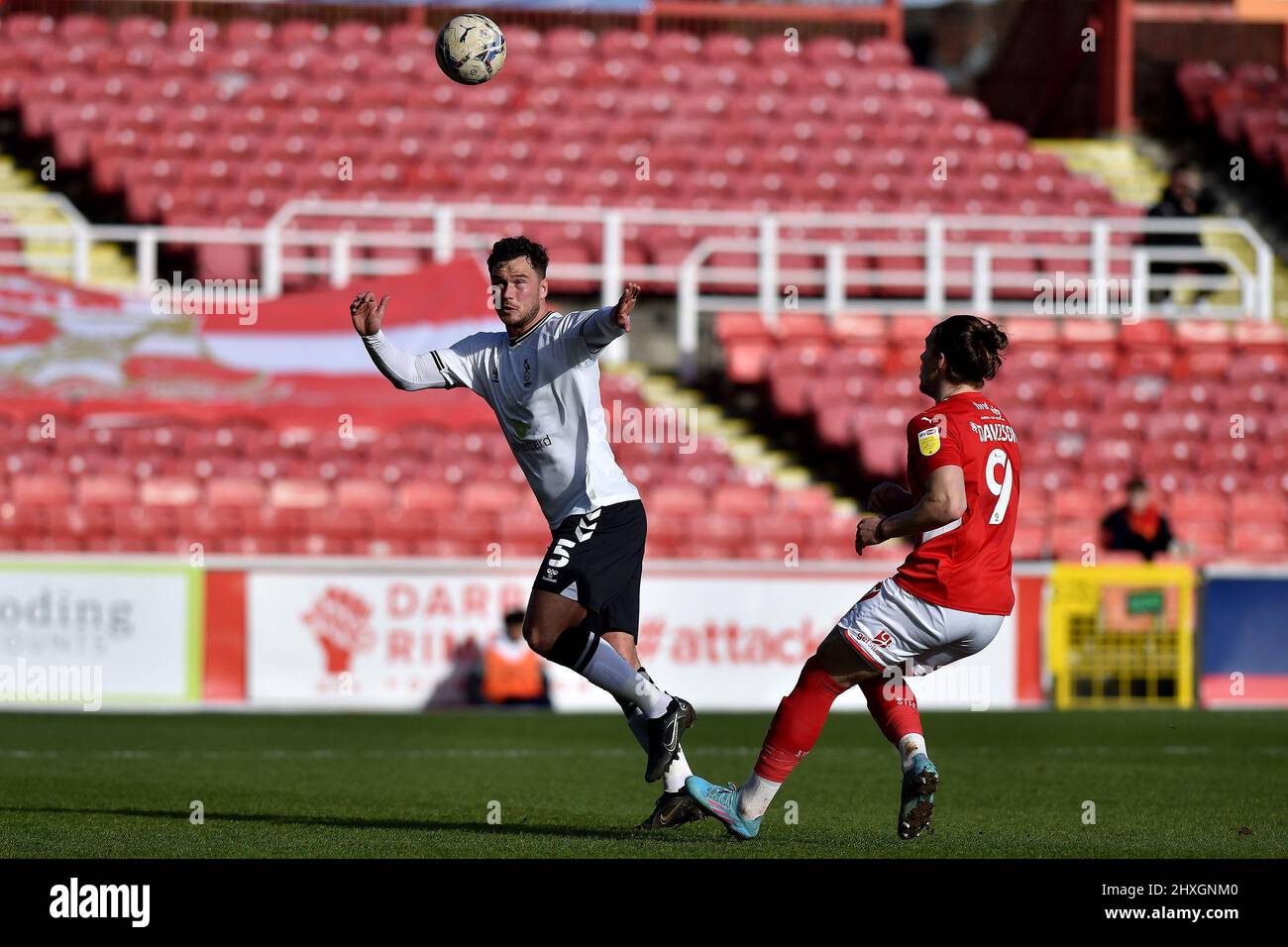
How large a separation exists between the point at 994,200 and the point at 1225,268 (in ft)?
9.95

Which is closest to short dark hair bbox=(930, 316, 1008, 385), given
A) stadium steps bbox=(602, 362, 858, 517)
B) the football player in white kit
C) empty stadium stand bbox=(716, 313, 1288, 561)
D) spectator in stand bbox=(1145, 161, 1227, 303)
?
the football player in white kit

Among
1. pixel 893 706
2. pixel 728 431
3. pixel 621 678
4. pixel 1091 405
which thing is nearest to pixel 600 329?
pixel 621 678

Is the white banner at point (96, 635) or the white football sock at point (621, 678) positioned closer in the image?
the white football sock at point (621, 678)

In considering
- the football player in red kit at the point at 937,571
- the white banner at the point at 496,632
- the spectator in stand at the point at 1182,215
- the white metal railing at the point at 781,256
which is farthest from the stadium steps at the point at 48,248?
the football player in red kit at the point at 937,571

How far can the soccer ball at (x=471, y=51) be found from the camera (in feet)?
31.3

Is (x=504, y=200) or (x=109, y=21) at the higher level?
(x=109, y=21)

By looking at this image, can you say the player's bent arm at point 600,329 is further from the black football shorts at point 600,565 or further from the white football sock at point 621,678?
the white football sock at point 621,678

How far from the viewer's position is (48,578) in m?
15.0

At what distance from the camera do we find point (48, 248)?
22.9m

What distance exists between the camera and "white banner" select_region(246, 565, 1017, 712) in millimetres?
15398

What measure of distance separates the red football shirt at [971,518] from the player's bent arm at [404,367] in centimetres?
205

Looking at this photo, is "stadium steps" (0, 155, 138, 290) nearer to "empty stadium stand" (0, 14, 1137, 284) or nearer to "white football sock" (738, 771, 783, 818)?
"empty stadium stand" (0, 14, 1137, 284)
